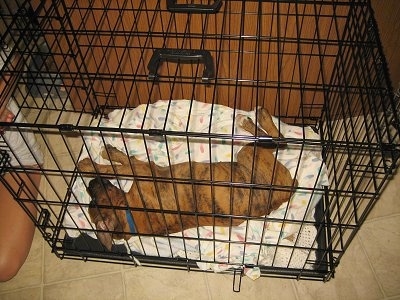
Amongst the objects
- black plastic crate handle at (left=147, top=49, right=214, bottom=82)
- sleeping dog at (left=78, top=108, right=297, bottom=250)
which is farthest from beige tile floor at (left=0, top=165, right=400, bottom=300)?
black plastic crate handle at (left=147, top=49, right=214, bottom=82)

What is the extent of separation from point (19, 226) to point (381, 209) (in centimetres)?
182

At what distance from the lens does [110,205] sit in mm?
1348

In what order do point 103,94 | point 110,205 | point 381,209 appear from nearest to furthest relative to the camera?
point 110,205, point 381,209, point 103,94

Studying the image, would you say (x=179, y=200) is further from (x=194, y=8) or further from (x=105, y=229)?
(x=194, y=8)

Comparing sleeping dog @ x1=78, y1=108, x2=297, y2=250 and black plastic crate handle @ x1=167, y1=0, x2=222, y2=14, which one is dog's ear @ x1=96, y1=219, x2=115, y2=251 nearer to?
sleeping dog @ x1=78, y1=108, x2=297, y2=250

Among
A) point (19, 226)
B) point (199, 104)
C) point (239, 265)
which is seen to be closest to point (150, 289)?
point (239, 265)

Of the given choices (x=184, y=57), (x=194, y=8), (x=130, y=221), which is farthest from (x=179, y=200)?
(x=194, y=8)

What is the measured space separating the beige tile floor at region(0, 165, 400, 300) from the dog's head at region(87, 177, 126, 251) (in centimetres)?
28

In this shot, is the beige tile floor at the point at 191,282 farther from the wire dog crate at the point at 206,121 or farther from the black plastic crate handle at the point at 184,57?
the black plastic crate handle at the point at 184,57

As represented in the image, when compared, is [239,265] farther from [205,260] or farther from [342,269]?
[342,269]

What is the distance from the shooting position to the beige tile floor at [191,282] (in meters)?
1.51

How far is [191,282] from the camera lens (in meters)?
1.56

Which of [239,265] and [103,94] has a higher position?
[103,94]

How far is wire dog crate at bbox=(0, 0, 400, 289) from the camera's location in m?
1.35
